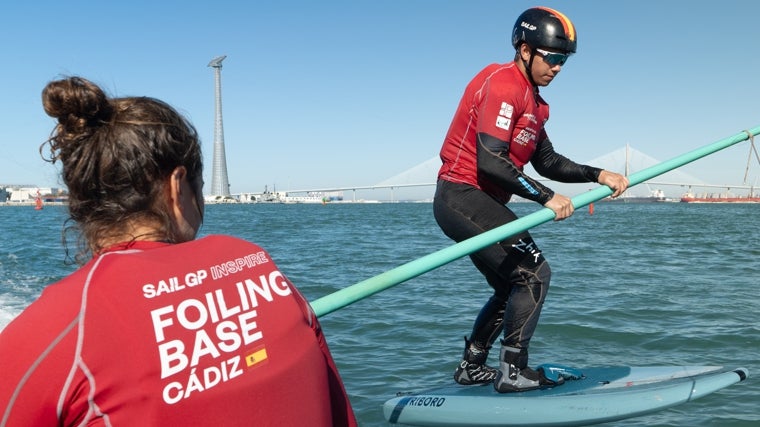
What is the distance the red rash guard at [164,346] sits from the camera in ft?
3.81

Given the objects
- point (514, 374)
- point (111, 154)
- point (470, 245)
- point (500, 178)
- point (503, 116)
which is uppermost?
point (503, 116)

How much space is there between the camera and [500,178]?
13.3 ft

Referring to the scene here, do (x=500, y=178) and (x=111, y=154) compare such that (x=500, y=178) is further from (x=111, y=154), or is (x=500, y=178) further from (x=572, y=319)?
(x=572, y=319)

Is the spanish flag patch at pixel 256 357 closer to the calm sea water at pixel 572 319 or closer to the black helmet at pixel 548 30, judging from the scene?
the calm sea water at pixel 572 319

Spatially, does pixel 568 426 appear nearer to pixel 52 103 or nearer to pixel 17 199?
pixel 52 103

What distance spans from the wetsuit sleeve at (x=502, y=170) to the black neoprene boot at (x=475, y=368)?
1.46 meters

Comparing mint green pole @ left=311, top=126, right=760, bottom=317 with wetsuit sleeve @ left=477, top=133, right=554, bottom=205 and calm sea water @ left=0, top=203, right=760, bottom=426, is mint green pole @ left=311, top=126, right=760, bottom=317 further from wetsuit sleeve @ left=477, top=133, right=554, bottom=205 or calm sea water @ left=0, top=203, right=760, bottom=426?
calm sea water @ left=0, top=203, right=760, bottom=426

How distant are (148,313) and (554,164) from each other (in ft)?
13.3

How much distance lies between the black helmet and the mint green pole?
952mm

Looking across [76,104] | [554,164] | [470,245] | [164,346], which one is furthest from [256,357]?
[554,164]

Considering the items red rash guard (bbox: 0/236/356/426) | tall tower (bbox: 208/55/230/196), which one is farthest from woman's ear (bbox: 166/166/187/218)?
tall tower (bbox: 208/55/230/196)

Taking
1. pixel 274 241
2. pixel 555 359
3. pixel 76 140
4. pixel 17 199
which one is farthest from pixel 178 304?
pixel 17 199

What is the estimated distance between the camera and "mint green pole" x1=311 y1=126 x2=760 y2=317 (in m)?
2.76

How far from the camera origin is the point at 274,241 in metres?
26.8
